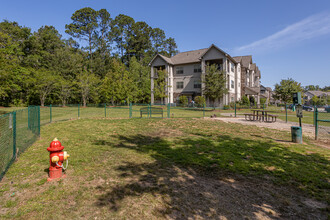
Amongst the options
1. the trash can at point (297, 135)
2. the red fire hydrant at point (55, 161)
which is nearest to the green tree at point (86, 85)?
the red fire hydrant at point (55, 161)

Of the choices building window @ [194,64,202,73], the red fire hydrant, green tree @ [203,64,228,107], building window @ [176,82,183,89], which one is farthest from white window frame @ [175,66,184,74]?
the red fire hydrant

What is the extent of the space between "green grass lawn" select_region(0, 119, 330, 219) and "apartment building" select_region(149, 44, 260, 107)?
30.0 meters

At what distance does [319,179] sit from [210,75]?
92.5ft

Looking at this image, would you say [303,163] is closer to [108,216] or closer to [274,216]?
[274,216]

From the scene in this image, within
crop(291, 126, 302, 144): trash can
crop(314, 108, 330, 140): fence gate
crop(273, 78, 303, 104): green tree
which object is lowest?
crop(291, 126, 302, 144): trash can

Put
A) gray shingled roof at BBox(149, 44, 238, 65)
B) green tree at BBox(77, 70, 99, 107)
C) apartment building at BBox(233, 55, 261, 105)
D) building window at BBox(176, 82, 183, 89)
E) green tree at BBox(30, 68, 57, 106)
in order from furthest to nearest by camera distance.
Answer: apartment building at BBox(233, 55, 261, 105) → building window at BBox(176, 82, 183, 89) → gray shingled roof at BBox(149, 44, 238, 65) → green tree at BBox(77, 70, 99, 107) → green tree at BBox(30, 68, 57, 106)

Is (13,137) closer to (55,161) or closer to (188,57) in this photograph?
(55,161)

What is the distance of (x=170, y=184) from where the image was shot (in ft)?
13.5

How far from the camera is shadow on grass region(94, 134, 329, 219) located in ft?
10.7

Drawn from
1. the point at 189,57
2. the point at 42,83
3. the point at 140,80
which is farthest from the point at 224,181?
the point at 140,80

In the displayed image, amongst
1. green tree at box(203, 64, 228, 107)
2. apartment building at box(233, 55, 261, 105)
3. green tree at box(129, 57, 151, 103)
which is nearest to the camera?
green tree at box(203, 64, 228, 107)

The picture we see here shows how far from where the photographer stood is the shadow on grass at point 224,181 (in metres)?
3.27

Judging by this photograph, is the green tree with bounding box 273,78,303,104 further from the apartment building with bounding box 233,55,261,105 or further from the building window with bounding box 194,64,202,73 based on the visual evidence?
the building window with bounding box 194,64,202,73

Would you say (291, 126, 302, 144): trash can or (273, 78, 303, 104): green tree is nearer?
(291, 126, 302, 144): trash can
